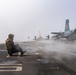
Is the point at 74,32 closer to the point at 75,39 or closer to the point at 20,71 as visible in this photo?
the point at 75,39

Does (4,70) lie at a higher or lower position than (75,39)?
higher

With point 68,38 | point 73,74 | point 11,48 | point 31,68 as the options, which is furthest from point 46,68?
point 68,38

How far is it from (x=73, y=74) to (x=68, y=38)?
52760mm

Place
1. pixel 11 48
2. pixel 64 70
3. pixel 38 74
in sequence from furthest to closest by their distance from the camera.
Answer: pixel 11 48, pixel 64 70, pixel 38 74

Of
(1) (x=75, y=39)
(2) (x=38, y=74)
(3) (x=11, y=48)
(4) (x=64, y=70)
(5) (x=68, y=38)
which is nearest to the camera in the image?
(2) (x=38, y=74)

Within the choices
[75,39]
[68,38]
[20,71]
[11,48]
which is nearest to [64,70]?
[20,71]

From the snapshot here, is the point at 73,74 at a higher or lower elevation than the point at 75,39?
higher

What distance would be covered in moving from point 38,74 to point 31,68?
76 centimetres

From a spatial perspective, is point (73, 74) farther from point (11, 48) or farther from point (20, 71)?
point (11, 48)

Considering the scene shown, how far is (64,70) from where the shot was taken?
32.2 feet

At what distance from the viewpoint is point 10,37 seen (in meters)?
16.5

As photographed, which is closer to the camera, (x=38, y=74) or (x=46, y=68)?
(x=38, y=74)

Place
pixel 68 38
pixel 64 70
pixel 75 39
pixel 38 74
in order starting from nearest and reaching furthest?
1. pixel 38 74
2. pixel 64 70
3. pixel 75 39
4. pixel 68 38

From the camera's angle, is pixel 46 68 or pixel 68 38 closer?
pixel 46 68
